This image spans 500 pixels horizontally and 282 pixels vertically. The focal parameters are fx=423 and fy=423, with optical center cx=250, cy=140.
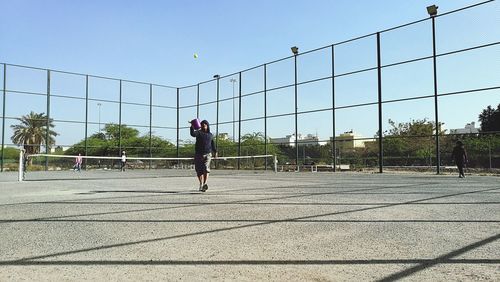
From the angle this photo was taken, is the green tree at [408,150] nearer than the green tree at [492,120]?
Yes

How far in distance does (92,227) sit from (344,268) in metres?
3.00

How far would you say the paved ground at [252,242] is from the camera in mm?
3004

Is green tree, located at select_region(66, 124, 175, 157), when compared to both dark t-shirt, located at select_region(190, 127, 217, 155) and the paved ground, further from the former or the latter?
the paved ground

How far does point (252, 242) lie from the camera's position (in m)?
3.96

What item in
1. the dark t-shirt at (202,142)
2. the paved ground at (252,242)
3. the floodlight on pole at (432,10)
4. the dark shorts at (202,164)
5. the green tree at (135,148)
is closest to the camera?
the paved ground at (252,242)

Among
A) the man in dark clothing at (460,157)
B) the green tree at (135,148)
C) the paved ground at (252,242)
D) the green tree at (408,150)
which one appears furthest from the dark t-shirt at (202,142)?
the green tree at (135,148)

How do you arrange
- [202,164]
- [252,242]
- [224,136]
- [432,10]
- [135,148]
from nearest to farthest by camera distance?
[252,242] < [202,164] < [432,10] < [135,148] < [224,136]

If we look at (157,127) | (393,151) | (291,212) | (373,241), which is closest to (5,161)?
(157,127)

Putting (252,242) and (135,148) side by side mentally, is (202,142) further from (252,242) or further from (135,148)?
(135,148)

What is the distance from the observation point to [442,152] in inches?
1023

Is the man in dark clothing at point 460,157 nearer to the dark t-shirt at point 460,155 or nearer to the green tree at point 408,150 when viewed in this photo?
the dark t-shirt at point 460,155

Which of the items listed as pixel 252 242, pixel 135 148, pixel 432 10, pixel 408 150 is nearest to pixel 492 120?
pixel 408 150

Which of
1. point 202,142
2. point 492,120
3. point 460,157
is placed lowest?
point 460,157

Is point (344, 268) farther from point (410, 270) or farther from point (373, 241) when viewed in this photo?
point (373, 241)
